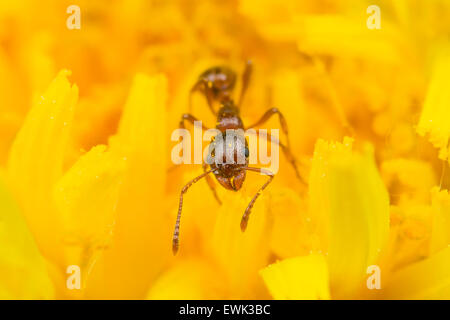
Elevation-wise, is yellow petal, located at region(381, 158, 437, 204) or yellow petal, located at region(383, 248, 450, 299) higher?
yellow petal, located at region(381, 158, 437, 204)

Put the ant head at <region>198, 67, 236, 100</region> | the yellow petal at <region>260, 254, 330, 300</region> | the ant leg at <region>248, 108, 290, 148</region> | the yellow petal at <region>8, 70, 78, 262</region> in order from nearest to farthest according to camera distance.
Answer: the yellow petal at <region>260, 254, 330, 300</region>, the yellow petal at <region>8, 70, 78, 262</region>, the ant leg at <region>248, 108, 290, 148</region>, the ant head at <region>198, 67, 236, 100</region>

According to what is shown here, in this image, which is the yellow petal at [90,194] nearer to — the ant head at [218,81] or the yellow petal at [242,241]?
the yellow petal at [242,241]

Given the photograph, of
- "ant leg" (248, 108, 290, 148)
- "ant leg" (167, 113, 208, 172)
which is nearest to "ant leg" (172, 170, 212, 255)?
"ant leg" (167, 113, 208, 172)

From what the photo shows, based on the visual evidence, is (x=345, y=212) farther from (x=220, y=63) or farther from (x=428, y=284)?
(x=220, y=63)

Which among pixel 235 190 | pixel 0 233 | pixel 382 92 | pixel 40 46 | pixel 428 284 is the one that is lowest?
pixel 428 284

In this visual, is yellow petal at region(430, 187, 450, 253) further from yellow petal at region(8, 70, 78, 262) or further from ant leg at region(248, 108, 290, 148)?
yellow petal at region(8, 70, 78, 262)

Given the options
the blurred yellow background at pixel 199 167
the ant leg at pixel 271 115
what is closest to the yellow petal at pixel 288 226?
the blurred yellow background at pixel 199 167

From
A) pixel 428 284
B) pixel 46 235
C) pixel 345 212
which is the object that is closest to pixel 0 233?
pixel 46 235
